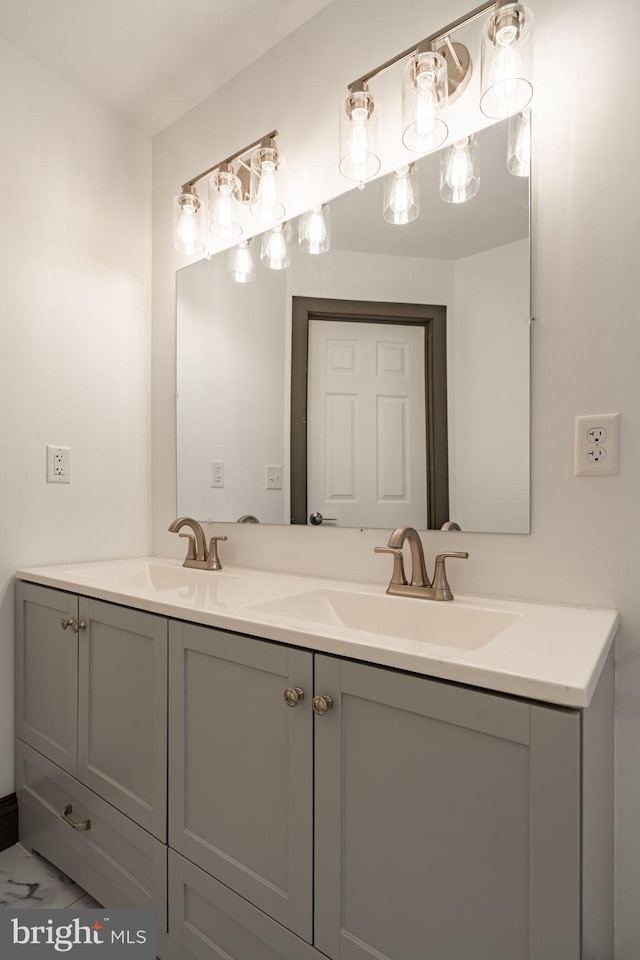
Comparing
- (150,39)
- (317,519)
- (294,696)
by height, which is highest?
(150,39)

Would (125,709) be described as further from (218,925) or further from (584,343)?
(584,343)

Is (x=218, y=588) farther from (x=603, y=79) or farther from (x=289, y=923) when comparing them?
(x=603, y=79)

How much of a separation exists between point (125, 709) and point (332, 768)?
0.63 metres

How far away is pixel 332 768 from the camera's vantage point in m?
0.89

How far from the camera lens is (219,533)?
6.04ft

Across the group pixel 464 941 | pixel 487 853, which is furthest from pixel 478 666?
pixel 464 941

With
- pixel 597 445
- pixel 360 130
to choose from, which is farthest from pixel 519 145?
pixel 597 445

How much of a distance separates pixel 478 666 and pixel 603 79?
118 cm

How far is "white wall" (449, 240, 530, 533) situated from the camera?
3.94 feet

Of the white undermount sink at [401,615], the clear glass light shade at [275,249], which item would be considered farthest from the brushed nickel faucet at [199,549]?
the clear glass light shade at [275,249]

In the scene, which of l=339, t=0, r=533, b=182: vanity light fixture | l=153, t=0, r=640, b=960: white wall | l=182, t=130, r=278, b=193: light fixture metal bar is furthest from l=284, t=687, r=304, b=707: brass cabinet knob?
l=182, t=130, r=278, b=193: light fixture metal bar

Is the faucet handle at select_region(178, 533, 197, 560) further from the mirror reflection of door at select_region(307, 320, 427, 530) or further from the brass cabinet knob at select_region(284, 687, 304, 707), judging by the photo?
the brass cabinet knob at select_region(284, 687, 304, 707)

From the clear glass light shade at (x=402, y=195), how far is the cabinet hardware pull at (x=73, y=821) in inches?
68.5

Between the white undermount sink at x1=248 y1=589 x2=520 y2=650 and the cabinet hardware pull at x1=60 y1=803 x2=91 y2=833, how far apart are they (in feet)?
2.56
